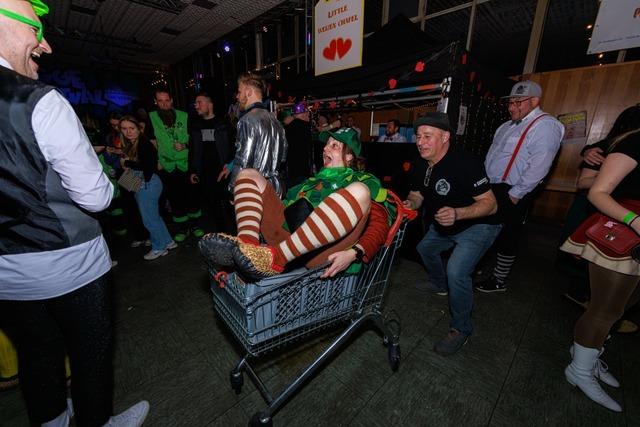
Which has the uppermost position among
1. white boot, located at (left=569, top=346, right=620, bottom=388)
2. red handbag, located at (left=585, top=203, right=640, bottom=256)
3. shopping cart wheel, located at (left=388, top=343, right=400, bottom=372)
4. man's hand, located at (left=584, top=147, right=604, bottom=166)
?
man's hand, located at (left=584, top=147, right=604, bottom=166)

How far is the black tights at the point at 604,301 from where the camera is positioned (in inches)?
60.2

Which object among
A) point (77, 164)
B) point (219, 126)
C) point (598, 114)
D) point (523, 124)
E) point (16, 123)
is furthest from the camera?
point (598, 114)

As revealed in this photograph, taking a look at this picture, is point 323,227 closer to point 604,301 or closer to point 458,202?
point 458,202

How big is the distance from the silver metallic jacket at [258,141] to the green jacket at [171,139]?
1513mm

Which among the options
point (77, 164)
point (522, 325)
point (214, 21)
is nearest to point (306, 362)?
point (77, 164)

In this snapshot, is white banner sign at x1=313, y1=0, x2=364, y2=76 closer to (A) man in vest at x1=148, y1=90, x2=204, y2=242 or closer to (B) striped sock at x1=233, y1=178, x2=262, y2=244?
(A) man in vest at x1=148, y1=90, x2=204, y2=242

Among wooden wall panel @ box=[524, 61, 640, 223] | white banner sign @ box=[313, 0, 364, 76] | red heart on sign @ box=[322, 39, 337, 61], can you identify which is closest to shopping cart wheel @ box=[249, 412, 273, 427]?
white banner sign @ box=[313, 0, 364, 76]

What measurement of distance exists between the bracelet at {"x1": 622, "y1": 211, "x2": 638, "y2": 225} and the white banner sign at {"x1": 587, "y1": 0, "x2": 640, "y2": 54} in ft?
14.9

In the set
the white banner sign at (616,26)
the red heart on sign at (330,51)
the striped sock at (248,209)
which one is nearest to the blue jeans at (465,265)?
the striped sock at (248,209)

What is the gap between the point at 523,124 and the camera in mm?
2736

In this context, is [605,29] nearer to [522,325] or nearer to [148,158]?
[522,325]

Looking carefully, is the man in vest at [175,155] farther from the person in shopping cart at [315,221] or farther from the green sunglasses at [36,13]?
the person in shopping cart at [315,221]

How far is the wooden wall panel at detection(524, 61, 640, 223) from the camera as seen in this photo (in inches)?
179

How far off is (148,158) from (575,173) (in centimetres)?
708
